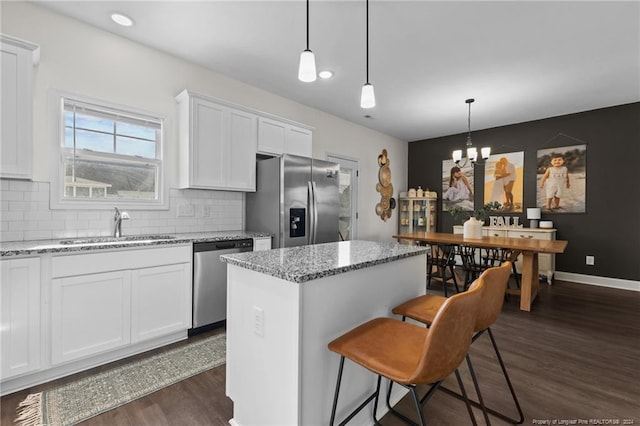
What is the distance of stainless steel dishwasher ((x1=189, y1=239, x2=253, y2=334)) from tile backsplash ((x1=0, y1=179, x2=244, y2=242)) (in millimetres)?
673

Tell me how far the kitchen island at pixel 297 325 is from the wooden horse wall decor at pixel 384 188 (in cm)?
442

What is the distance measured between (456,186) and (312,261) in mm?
5428

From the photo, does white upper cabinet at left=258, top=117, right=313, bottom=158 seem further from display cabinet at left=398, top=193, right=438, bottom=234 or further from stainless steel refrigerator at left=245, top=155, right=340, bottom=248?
display cabinet at left=398, top=193, right=438, bottom=234

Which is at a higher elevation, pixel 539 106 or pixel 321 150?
pixel 539 106

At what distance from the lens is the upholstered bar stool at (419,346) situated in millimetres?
1040

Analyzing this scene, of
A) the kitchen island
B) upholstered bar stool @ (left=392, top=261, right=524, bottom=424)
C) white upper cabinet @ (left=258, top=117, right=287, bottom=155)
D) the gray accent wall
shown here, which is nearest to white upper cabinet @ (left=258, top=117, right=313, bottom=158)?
white upper cabinet @ (left=258, top=117, right=287, bottom=155)

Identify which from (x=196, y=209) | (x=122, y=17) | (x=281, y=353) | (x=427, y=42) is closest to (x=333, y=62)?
(x=427, y=42)

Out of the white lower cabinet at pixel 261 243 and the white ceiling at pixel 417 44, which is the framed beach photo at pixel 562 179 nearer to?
the white ceiling at pixel 417 44

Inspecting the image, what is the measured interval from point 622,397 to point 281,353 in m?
2.27

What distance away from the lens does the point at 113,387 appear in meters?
1.99

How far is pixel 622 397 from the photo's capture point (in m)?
1.93

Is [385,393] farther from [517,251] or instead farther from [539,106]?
[539,106]

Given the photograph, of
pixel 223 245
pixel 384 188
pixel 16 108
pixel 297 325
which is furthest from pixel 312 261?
pixel 384 188

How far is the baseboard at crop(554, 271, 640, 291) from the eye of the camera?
174 inches
